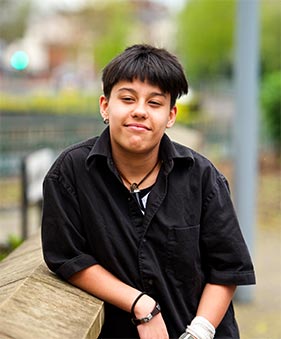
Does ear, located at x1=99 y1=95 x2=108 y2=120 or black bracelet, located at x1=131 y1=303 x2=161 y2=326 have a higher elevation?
ear, located at x1=99 y1=95 x2=108 y2=120

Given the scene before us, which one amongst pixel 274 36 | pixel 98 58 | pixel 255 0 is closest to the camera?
pixel 255 0

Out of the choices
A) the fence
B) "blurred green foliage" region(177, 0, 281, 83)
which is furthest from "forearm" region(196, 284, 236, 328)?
"blurred green foliage" region(177, 0, 281, 83)

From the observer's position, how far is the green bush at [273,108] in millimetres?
12844

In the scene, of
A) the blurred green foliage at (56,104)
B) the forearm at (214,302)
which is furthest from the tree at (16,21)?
the forearm at (214,302)

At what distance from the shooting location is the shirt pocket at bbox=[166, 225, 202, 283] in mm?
2119

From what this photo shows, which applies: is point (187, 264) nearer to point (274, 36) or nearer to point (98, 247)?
point (98, 247)

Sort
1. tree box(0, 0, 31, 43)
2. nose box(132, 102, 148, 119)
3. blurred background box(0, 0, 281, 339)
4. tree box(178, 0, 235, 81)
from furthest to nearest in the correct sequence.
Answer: tree box(0, 0, 31, 43) < tree box(178, 0, 235, 81) < blurred background box(0, 0, 281, 339) < nose box(132, 102, 148, 119)

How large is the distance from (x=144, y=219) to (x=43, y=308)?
40 centimetres

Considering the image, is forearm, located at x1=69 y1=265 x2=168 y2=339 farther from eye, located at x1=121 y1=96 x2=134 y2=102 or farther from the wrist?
eye, located at x1=121 y1=96 x2=134 y2=102

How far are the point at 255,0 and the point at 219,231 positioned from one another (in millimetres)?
3771

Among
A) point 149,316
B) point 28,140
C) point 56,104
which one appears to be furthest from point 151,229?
point 56,104

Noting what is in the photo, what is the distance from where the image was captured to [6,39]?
143 feet

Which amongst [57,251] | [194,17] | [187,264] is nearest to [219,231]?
[187,264]

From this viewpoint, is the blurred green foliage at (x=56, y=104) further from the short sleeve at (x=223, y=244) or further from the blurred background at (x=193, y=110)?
the short sleeve at (x=223, y=244)
